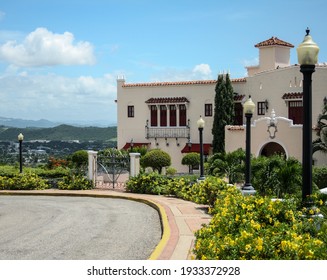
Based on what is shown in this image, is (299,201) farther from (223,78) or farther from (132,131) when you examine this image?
(132,131)

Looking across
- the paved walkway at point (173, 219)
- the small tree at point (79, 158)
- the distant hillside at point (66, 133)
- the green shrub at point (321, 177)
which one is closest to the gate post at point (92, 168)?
the paved walkway at point (173, 219)

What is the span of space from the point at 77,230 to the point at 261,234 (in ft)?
22.8

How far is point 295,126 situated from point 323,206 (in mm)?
22202

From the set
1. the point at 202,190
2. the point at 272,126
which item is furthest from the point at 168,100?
the point at 202,190

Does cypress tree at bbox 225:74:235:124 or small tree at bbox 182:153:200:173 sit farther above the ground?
cypress tree at bbox 225:74:235:124

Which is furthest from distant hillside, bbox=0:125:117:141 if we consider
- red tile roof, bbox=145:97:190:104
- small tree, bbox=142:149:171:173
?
small tree, bbox=142:149:171:173

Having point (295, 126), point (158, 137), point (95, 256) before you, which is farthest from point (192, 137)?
point (95, 256)

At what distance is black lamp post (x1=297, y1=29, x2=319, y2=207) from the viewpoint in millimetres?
8969

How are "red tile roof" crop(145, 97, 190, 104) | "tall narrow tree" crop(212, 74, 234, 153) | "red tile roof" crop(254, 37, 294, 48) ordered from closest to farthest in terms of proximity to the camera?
"tall narrow tree" crop(212, 74, 234, 153) → "red tile roof" crop(254, 37, 294, 48) → "red tile roof" crop(145, 97, 190, 104)

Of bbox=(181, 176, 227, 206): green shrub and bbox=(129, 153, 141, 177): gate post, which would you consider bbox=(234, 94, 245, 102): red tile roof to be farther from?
bbox=(181, 176, 227, 206): green shrub

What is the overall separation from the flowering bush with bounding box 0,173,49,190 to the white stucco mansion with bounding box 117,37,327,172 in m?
13.9

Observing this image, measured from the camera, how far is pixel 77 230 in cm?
1383

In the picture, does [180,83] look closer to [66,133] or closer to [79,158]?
[79,158]

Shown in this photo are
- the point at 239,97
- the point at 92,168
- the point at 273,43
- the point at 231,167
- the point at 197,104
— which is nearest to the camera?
the point at 231,167
